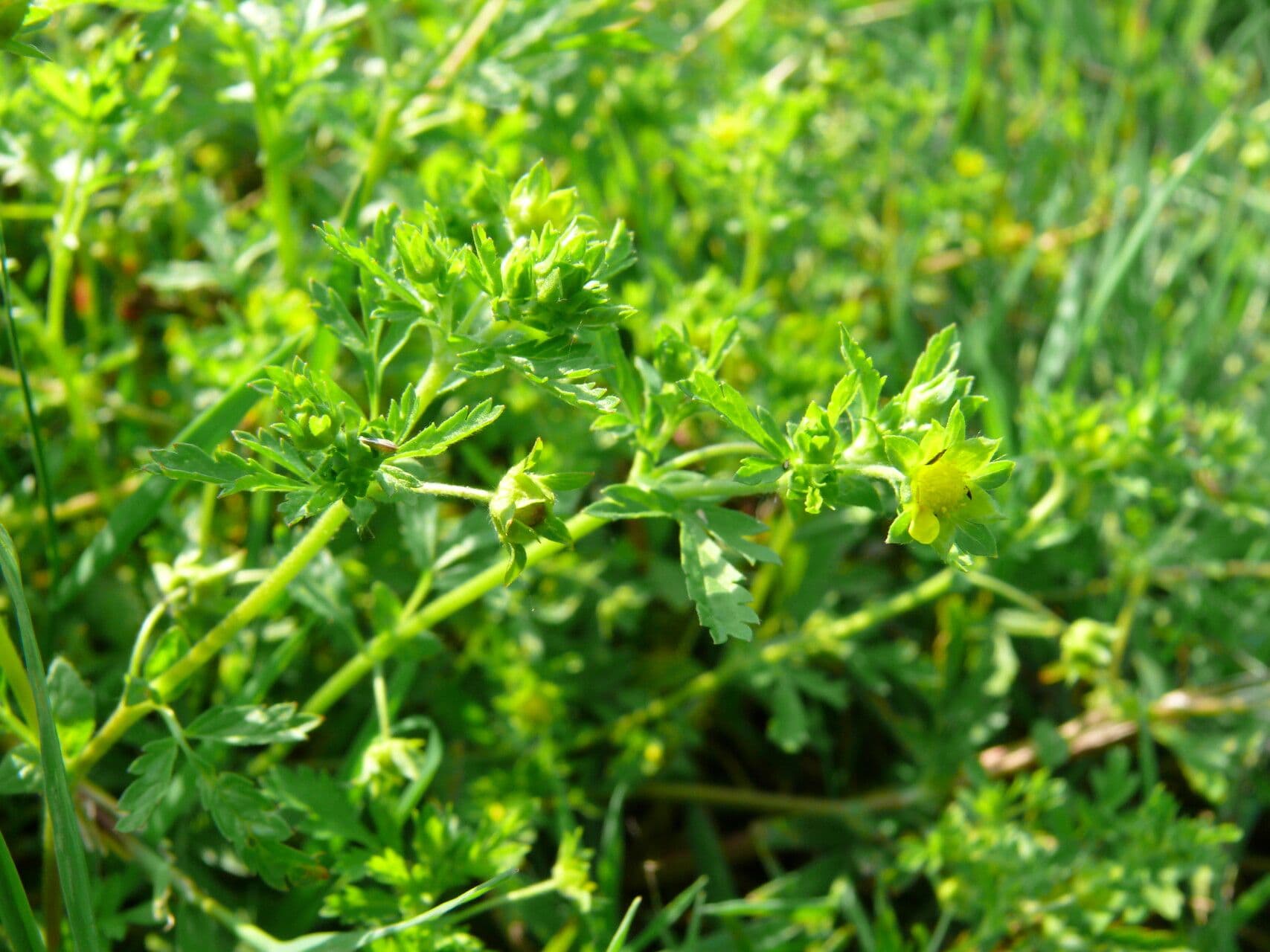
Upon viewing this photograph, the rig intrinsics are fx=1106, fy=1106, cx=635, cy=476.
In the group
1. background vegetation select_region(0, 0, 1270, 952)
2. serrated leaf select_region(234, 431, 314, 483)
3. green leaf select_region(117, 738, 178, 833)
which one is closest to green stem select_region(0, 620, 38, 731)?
background vegetation select_region(0, 0, 1270, 952)

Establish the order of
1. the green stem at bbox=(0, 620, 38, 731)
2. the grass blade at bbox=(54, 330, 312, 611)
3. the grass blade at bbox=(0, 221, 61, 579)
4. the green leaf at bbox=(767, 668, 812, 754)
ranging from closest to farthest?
1. the green stem at bbox=(0, 620, 38, 731)
2. the grass blade at bbox=(0, 221, 61, 579)
3. the grass blade at bbox=(54, 330, 312, 611)
4. the green leaf at bbox=(767, 668, 812, 754)

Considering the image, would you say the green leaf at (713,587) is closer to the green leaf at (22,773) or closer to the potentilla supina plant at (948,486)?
the potentilla supina plant at (948,486)

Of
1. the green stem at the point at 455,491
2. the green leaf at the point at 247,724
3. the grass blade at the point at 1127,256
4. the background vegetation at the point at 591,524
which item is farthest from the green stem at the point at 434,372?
the grass blade at the point at 1127,256

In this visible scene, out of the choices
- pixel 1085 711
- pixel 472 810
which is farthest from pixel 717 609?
pixel 1085 711

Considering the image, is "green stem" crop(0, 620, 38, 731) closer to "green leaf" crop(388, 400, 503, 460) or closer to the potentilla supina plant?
"green leaf" crop(388, 400, 503, 460)

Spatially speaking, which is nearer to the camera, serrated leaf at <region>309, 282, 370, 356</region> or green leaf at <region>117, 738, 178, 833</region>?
green leaf at <region>117, 738, 178, 833</region>

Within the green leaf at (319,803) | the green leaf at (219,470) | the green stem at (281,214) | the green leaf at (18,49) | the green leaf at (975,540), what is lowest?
the green leaf at (319,803)
